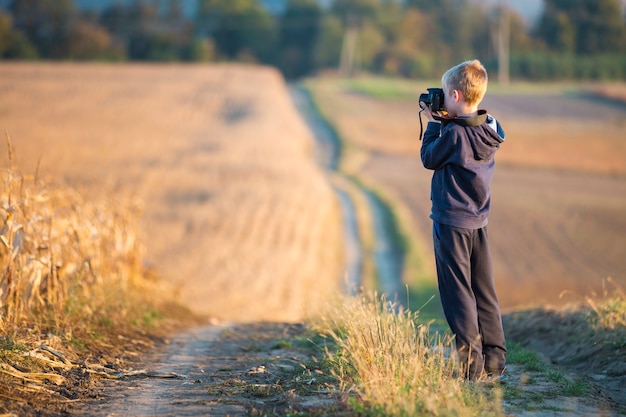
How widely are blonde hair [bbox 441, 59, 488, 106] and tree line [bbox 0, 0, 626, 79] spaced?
3188 inches

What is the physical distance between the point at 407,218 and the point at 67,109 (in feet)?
→ 81.5

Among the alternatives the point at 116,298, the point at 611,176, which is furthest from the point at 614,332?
the point at 611,176

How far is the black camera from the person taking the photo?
550 centimetres

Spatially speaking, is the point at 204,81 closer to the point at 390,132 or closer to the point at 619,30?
the point at 390,132

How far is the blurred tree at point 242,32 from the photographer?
9812cm

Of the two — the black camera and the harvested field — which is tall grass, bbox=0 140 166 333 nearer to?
the black camera

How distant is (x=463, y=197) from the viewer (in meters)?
5.41

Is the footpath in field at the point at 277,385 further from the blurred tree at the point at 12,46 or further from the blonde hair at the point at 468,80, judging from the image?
the blurred tree at the point at 12,46

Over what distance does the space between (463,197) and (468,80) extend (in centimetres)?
81

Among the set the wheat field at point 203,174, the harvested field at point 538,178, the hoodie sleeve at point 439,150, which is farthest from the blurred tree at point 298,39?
the hoodie sleeve at point 439,150

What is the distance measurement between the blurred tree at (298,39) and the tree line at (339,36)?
5.5 inches

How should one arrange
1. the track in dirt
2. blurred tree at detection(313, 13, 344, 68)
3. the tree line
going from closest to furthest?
the track in dirt
the tree line
blurred tree at detection(313, 13, 344, 68)

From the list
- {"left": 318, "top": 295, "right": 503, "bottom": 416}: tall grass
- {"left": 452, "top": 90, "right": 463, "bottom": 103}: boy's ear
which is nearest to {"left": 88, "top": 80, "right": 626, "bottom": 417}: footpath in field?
{"left": 318, "top": 295, "right": 503, "bottom": 416}: tall grass

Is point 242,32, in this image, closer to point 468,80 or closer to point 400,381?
point 468,80
